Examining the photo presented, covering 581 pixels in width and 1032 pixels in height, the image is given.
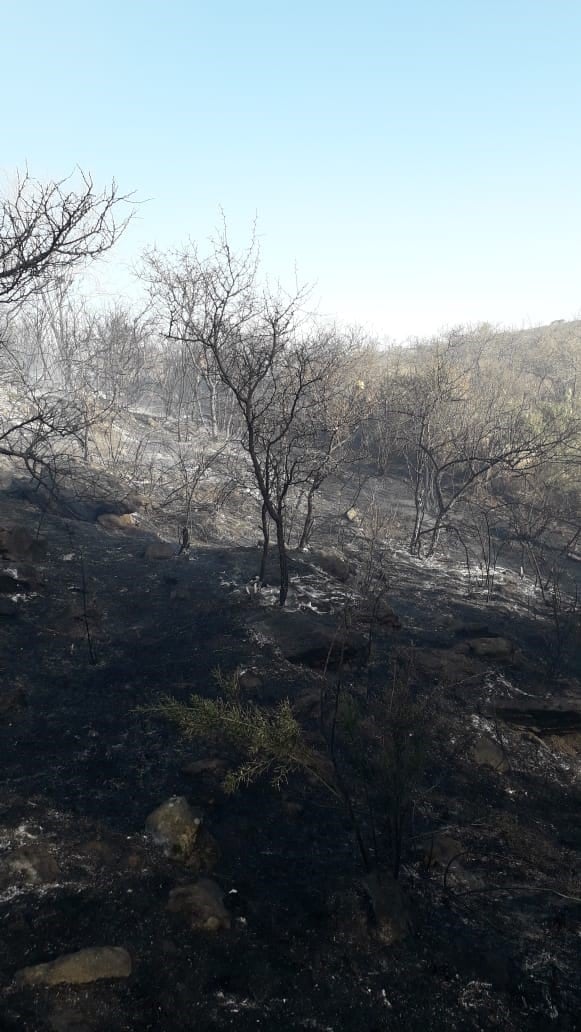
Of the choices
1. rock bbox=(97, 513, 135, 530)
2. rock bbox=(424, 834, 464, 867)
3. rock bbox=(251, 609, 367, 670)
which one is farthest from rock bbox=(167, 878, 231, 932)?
rock bbox=(97, 513, 135, 530)

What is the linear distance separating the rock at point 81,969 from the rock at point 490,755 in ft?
10.6

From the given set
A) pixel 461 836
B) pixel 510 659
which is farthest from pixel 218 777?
pixel 510 659

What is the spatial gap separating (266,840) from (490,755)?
2264 millimetres

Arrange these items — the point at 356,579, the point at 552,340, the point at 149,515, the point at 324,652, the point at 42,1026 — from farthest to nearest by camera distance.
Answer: the point at 552,340 < the point at 149,515 < the point at 356,579 < the point at 324,652 < the point at 42,1026

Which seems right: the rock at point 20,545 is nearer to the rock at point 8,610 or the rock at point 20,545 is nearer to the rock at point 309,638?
the rock at point 8,610

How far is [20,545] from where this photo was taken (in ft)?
23.5

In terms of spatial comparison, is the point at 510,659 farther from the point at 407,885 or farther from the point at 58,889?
the point at 58,889

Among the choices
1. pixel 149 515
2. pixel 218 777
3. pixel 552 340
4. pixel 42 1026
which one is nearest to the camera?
pixel 42 1026

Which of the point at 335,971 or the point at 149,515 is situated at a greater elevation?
the point at 149,515

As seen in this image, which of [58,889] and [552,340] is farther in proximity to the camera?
[552,340]

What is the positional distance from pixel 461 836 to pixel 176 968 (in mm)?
2097

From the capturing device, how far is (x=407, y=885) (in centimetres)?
314

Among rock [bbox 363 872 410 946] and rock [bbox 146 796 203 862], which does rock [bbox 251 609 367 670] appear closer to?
rock [bbox 146 796 203 862]

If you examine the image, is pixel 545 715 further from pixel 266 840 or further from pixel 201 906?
pixel 201 906
